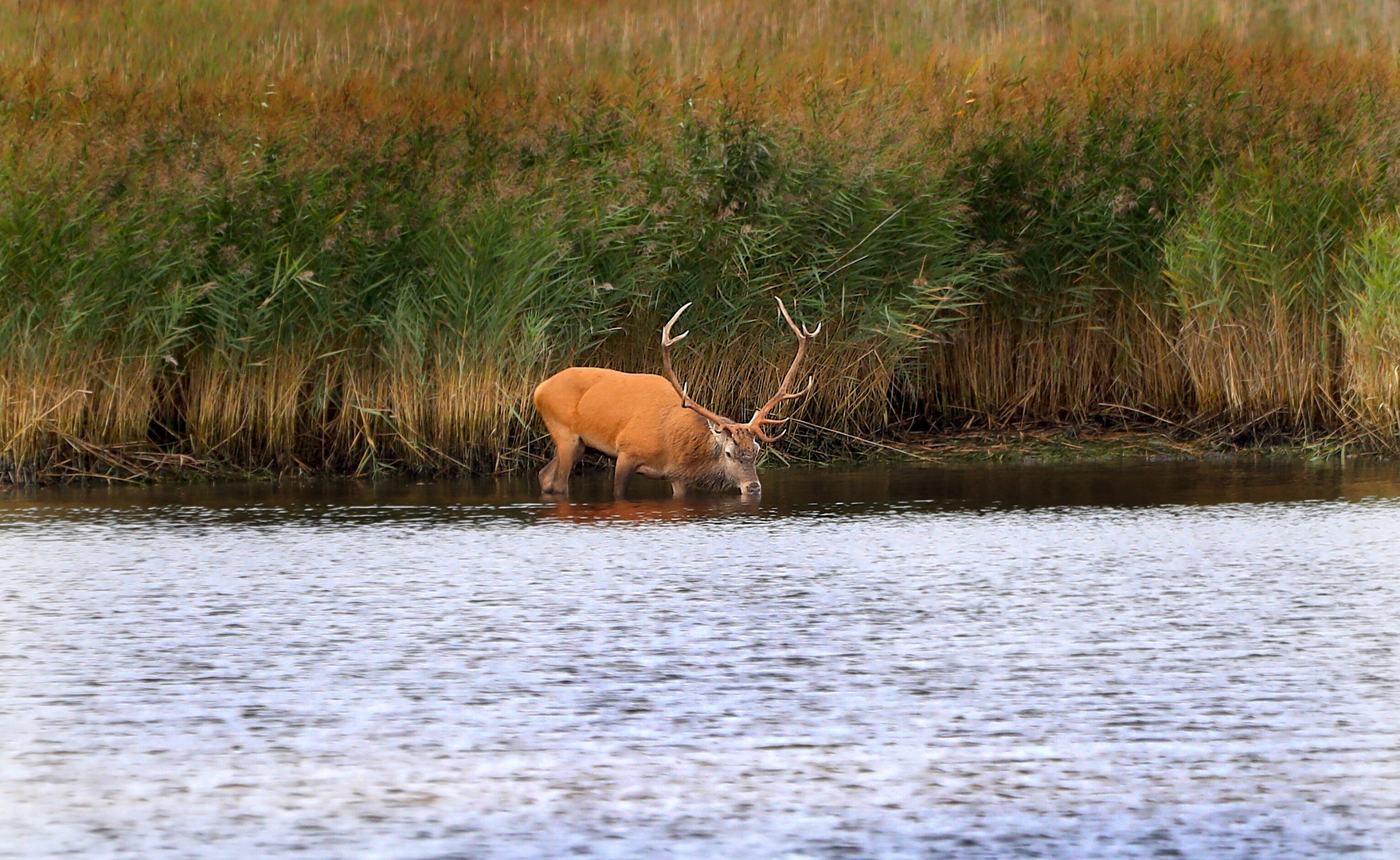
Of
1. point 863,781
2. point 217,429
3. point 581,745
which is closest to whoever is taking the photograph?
point 863,781

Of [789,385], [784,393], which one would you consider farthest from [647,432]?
[789,385]

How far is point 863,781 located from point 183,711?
5.72 ft

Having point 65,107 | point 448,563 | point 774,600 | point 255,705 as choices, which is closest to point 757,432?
point 448,563

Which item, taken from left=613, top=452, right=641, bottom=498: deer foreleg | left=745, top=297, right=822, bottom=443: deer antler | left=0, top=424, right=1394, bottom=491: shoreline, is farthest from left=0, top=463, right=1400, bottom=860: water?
left=0, top=424, right=1394, bottom=491: shoreline

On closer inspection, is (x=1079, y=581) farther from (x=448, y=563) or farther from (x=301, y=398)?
(x=301, y=398)

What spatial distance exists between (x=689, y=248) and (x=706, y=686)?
6622mm

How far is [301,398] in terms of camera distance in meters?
10.9

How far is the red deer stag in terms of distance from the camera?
973 cm

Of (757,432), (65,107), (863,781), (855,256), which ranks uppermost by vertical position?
(65,107)

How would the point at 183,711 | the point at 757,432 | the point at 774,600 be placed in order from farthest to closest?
the point at 757,432 → the point at 774,600 → the point at 183,711

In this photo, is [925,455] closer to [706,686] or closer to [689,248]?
[689,248]

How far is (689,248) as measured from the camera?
37.1 ft

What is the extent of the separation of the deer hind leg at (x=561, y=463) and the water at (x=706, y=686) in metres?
1.33

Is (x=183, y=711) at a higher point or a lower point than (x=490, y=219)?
lower
